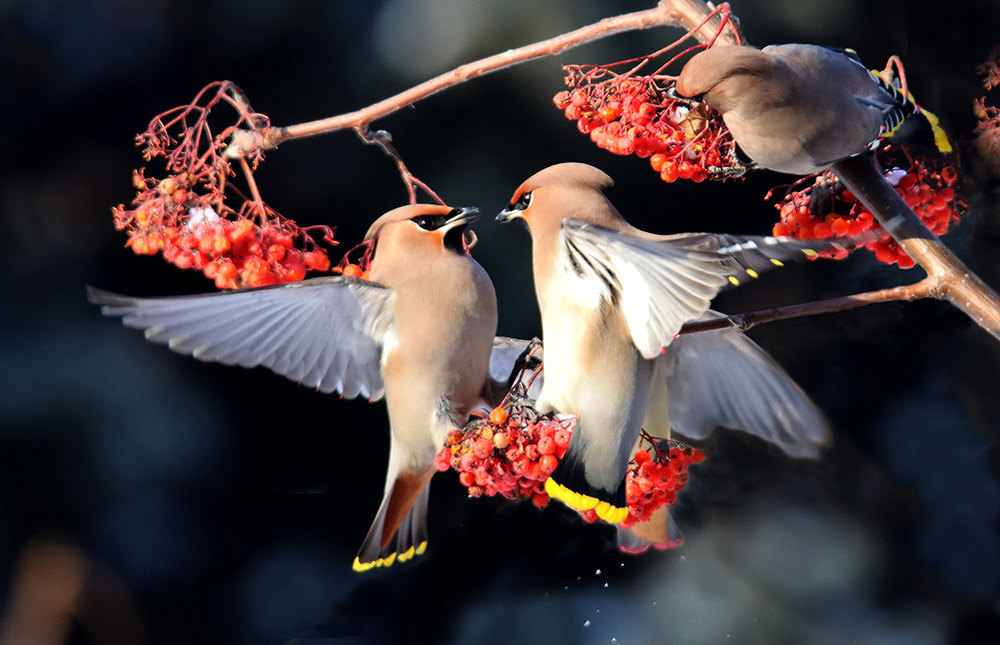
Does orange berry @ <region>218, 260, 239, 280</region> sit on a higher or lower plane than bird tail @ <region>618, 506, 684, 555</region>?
higher

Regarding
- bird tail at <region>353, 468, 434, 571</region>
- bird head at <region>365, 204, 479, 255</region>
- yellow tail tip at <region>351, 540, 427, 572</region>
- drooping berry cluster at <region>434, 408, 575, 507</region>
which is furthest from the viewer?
yellow tail tip at <region>351, 540, 427, 572</region>

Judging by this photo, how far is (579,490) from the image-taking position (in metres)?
0.98

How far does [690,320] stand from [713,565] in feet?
2.49

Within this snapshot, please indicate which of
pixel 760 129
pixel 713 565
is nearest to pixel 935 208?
pixel 760 129

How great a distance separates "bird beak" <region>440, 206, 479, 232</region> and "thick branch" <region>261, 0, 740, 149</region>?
5.8 inches

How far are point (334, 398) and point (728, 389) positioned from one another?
577 mm

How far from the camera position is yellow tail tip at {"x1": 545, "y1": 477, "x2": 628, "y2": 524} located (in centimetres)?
96

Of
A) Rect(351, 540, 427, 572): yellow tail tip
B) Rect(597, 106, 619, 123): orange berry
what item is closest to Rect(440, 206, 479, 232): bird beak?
Rect(597, 106, 619, 123): orange berry

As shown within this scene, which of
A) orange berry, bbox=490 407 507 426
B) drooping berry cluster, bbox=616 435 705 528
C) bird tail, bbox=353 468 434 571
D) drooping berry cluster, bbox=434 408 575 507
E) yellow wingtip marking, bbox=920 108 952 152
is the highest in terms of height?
yellow wingtip marking, bbox=920 108 952 152

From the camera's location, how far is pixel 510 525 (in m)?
1.47

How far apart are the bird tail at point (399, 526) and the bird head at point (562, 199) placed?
1.28ft

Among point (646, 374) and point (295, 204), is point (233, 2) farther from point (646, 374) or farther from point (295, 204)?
point (646, 374)

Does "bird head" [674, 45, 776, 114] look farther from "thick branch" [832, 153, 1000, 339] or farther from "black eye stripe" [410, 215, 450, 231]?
"black eye stripe" [410, 215, 450, 231]

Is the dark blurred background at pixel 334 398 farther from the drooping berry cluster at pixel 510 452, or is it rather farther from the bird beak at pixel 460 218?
the drooping berry cluster at pixel 510 452
